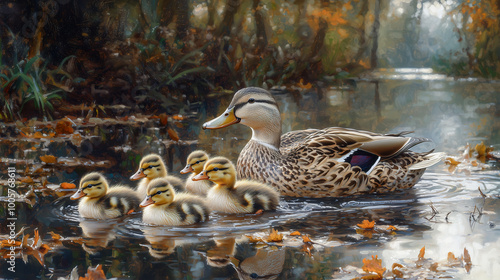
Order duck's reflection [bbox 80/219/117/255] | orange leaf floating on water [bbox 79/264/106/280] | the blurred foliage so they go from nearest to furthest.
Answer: orange leaf floating on water [bbox 79/264/106/280] → duck's reflection [bbox 80/219/117/255] → the blurred foliage

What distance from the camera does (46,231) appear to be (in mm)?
4305

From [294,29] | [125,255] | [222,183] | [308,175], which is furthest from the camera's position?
[294,29]

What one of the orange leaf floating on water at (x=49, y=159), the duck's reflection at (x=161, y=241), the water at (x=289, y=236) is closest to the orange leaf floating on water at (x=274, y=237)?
the water at (x=289, y=236)

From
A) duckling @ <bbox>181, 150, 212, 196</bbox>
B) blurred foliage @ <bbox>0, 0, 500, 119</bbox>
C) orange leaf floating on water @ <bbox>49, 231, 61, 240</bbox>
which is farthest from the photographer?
blurred foliage @ <bbox>0, 0, 500, 119</bbox>

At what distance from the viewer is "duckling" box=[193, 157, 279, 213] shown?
4.83m

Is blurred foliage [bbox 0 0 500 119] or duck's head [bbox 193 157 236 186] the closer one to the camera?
duck's head [bbox 193 157 236 186]

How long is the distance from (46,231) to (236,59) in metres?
9.22

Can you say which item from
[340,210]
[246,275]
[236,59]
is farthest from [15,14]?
[246,275]

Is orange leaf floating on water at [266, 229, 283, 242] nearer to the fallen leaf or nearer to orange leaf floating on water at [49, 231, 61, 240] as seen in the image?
the fallen leaf

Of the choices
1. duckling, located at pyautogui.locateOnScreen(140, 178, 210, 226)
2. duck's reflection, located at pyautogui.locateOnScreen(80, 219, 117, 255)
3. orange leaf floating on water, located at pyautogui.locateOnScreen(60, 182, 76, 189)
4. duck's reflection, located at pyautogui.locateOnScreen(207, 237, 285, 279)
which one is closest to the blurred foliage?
orange leaf floating on water, located at pyautogui.locateOnScreen(60, 182, 76, 189)

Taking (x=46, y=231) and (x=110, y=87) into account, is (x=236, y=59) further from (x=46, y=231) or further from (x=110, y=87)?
(x=46, y=231)

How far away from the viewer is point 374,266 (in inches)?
133

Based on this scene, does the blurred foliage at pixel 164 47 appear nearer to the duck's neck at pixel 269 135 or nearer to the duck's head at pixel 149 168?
the duck's head at pixel 149 168

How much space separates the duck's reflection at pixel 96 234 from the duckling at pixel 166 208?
0.90 feet
